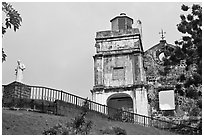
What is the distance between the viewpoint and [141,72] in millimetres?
25531

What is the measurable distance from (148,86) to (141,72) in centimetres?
110

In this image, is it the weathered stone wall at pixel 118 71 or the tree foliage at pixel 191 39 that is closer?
the tree foliage at pixel 191 39

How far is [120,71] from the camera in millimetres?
26016

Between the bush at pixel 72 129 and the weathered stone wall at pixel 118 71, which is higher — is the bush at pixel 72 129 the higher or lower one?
the lower one

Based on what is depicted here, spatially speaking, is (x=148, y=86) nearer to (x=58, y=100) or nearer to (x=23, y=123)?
(x=58, y=100)

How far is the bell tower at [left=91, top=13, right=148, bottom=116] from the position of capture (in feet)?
82.0

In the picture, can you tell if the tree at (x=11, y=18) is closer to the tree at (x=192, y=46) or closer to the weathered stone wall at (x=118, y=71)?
the tree at (x=192, y=46)

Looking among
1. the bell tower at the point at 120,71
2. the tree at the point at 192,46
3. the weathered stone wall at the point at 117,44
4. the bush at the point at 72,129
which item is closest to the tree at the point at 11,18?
the bush at the point at 72,129

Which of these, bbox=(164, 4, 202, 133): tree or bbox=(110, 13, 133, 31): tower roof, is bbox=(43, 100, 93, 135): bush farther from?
bbox=(110, 13, 133, 31): tower roof

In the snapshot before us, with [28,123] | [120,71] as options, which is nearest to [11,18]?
[28,123]

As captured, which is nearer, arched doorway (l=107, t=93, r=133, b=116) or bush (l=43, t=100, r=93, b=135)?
bush (l=43, t=100, r=93, b=135)

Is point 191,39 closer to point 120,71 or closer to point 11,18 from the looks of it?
point 11,18

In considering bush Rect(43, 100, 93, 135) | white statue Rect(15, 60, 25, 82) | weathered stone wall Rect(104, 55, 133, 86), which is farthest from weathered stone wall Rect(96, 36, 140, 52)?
bush Rect(43, 100, 93, 135)

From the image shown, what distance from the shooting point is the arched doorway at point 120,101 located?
25.3m
